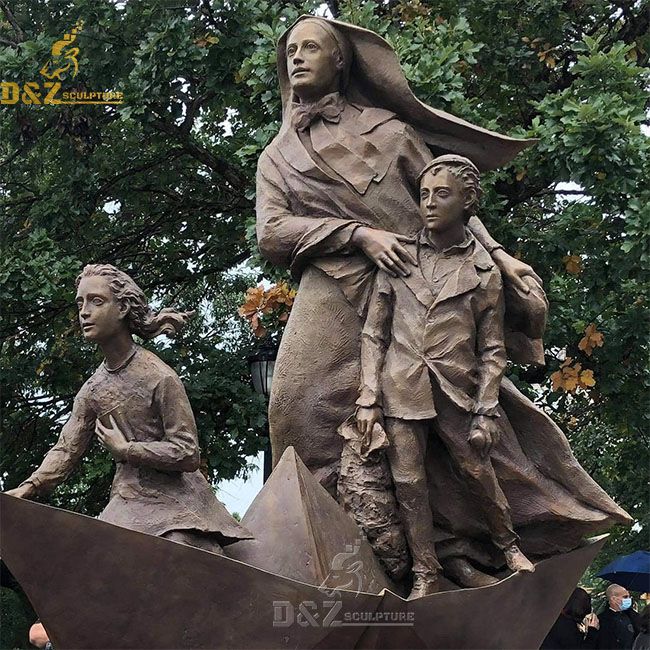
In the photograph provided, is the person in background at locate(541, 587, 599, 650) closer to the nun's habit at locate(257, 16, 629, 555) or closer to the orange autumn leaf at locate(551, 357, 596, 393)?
the orange autumn leaf at locate(551, 357, 596, 393)

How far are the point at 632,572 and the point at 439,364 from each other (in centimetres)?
610

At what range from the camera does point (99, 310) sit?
5.66 m

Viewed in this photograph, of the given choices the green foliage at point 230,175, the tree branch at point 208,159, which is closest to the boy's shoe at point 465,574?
the green foliage at point 230,175

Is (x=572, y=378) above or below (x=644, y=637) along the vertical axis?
above

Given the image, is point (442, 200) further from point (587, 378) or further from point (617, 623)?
point (587, 378)

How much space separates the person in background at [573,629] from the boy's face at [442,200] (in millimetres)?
3162

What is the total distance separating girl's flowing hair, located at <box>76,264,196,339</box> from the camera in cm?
571

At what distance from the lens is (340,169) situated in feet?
21.1

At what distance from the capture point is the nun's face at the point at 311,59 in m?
6.49

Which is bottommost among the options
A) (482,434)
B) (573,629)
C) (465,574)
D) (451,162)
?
(573,629)

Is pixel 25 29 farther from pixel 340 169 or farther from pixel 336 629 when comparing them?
pixel 336 629

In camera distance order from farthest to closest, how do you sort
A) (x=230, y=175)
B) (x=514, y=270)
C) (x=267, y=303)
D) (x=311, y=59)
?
1. (x=230, y=175)
2. (x=267, y=303)
3. (x=311, y=59)
4. (x=514, y=270)

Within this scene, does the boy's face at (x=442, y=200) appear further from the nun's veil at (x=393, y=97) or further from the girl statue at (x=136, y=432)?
the girl statue at (x=136, y=432)

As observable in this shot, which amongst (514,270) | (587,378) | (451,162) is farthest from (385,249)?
(587,378)
